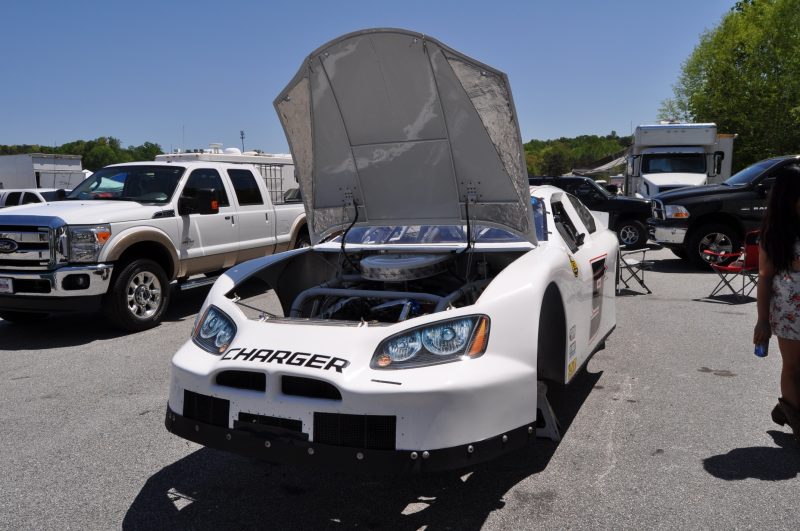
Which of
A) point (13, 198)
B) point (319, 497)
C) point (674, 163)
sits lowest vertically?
point (319, 497)

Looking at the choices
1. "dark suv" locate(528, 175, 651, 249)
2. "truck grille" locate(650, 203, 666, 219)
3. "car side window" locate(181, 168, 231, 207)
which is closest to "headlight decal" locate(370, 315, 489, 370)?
"car side window" locate(181, 168, 231, 207)

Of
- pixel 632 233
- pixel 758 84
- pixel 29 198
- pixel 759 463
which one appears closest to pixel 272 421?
pixel 759 463

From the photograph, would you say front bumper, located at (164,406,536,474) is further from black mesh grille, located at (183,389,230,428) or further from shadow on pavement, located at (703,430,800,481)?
shadow on pavement, located at (703,430,800,481)

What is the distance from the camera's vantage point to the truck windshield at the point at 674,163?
18344 millimetres

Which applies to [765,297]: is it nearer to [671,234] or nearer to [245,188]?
[245,188]

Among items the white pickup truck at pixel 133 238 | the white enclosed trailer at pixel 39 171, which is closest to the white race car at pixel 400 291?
the white pickup truck at pixel 133 238

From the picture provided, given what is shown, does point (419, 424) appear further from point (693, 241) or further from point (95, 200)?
point (693, 241)

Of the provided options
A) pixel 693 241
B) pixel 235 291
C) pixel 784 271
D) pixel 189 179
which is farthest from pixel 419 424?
pixel 693 241

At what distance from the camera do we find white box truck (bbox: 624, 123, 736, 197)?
716 inches

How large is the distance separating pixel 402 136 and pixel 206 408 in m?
2.05

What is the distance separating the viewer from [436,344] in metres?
3.18

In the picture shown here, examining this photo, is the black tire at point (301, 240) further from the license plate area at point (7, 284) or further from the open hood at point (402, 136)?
the open hood at point (402, 136)

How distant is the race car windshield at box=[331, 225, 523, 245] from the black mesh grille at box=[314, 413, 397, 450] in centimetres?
185

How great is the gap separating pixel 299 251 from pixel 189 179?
446 cm
